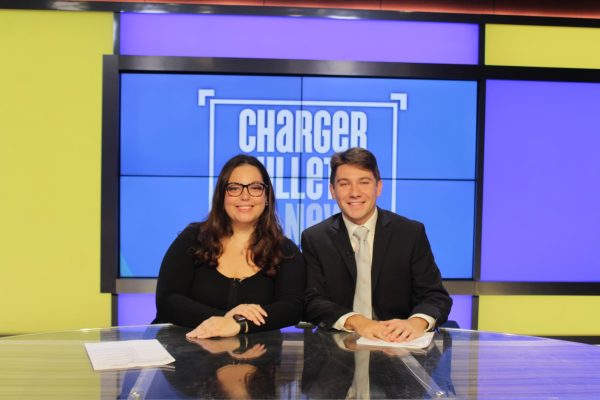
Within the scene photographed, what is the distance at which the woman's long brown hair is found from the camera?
6.68 feet

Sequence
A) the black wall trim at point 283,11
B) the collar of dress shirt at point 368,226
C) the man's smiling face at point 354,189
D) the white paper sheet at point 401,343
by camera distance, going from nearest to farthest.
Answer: the white paper sheet at point 401,343, the man's smiling face at point 354,189, the collar of dress shirt at point 368,226, the black wall trim at point 283,11

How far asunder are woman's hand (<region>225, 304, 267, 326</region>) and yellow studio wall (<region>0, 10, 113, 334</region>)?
2.02m

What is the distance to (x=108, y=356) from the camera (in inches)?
58.9

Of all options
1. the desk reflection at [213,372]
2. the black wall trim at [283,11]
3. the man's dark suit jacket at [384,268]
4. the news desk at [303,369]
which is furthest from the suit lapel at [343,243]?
the black wall trim at [283,11]

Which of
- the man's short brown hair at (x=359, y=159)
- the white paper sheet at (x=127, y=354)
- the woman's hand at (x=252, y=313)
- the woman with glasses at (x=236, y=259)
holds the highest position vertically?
the man's short brown hair at (x=359, y=159)

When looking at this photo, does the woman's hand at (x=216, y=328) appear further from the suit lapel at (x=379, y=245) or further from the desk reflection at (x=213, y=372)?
the suit lapel at (x=379, y=245)

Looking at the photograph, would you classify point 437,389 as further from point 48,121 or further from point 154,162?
point 48,121

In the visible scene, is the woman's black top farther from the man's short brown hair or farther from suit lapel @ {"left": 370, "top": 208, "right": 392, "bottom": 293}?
the man's short brown hair

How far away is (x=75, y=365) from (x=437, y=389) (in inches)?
36.3

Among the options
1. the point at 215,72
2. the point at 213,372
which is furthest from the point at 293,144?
the point at 213,372

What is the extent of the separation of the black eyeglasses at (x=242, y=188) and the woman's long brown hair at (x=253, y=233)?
0.03m

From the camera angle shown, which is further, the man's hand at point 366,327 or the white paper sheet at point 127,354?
the man's hand at point 366,327

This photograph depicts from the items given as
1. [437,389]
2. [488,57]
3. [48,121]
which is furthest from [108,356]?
→ [488,57]

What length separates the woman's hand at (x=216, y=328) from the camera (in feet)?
5.68
